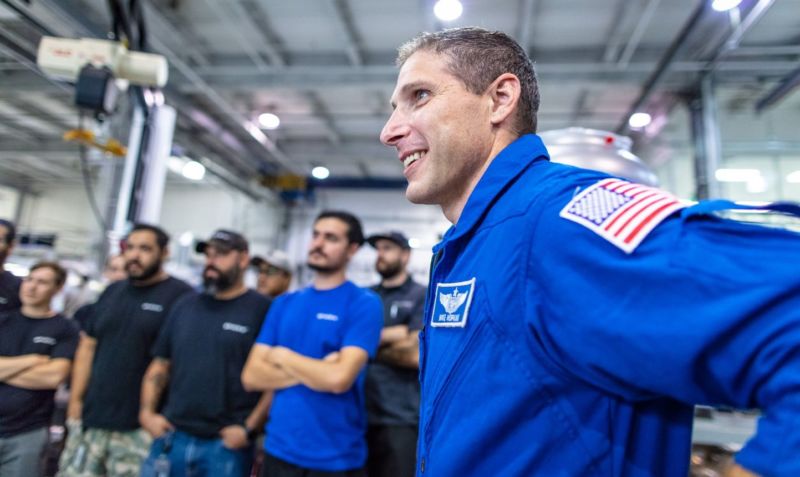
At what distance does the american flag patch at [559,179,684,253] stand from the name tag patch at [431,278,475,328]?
0.81 feet

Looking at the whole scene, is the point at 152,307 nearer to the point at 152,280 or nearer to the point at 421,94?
the point at 152,280

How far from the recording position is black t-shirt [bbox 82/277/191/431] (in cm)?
295

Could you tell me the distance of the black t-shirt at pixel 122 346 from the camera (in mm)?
2945

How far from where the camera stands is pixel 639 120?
7094 millimetres

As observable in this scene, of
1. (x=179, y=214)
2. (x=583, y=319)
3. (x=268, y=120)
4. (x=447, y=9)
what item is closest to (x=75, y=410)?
(x=583, y=319)

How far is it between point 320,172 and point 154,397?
30.5 ft

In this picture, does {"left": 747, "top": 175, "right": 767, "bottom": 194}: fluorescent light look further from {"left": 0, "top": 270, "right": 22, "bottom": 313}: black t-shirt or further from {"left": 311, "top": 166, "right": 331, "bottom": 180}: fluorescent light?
{"left": 311, "top": 166, "right": 331, "bottom": 180}: fluorescent light

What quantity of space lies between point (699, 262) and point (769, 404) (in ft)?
0.55

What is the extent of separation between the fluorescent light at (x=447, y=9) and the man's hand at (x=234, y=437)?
4251 mm

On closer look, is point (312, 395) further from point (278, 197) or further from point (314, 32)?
point (278, 197)

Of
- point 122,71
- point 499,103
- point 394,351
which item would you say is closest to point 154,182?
point 122,71

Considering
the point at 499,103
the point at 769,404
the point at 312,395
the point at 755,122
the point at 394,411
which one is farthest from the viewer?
the point at 755,122

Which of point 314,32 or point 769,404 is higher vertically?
point 314,32

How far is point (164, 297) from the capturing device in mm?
3238
